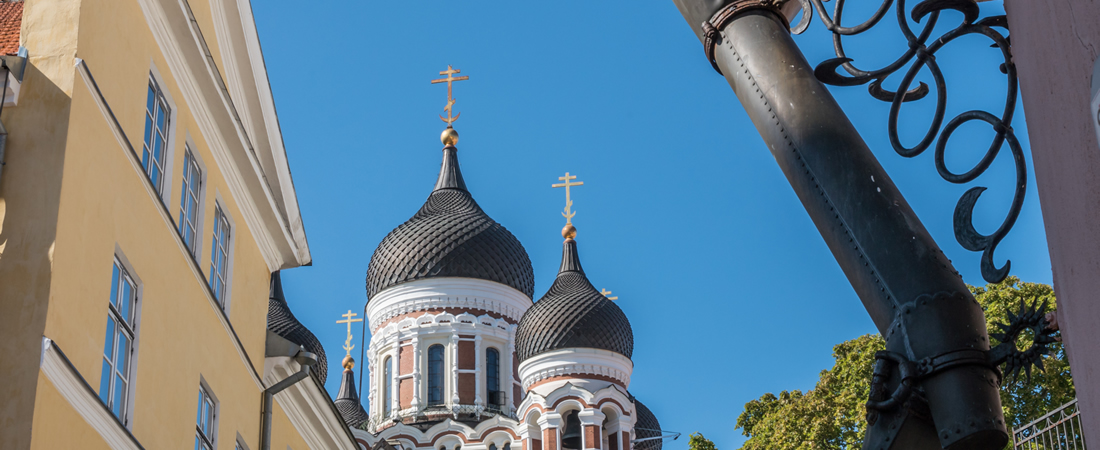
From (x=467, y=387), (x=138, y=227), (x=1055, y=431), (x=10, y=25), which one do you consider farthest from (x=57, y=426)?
(x=467, y=387)

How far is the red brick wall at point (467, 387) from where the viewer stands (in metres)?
38.8

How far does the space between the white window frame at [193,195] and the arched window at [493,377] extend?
26361 millimetres

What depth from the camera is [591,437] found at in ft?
117

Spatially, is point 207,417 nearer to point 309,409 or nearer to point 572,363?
point 309,409

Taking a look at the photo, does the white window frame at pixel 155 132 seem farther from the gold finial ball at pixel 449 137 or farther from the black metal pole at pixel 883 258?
the gold finial ball at pixel 449 137

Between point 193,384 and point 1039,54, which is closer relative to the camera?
point 1039,54

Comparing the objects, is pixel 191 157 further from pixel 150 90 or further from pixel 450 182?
pixel 450 182

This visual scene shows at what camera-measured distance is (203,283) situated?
1293 cm

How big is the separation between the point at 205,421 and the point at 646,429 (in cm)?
2851

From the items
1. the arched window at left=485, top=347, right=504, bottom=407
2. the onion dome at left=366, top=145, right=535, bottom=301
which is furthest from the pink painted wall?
the onion dome at left=366, top=145, right=535, bottom=301

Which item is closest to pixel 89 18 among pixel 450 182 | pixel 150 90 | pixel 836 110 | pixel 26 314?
pixel 150 90

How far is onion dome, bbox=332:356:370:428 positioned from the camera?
41344 mm

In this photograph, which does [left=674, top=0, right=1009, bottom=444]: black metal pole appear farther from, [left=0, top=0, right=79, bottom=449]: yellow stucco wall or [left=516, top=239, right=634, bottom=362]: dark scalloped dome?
[left=516, top=239, right=634, bottom=362]: dark scalloped dome

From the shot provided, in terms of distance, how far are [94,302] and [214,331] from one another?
3.79 metres
